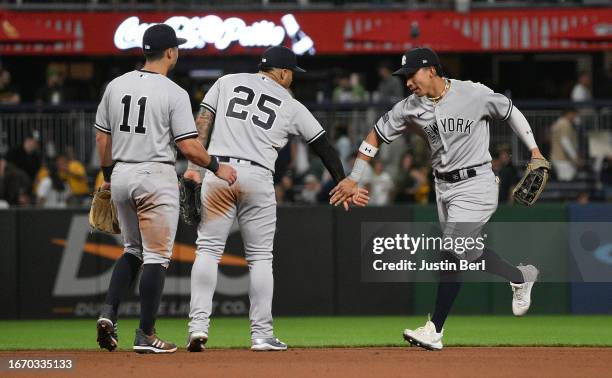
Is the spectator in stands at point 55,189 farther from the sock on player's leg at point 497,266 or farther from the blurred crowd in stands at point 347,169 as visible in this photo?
the sock on player's leg at point 497,266

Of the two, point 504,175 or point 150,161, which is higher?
point 150,161

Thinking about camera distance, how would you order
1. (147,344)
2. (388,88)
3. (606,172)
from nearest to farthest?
1. (147,344)
2. (606,172)
3. (388,88)

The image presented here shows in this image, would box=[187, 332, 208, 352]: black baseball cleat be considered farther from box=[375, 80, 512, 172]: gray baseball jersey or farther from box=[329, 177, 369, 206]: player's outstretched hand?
box=[375, 80, 512, 172]: gray baseball jersey

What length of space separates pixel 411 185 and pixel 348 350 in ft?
24.9

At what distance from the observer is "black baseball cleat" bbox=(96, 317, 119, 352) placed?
9438 millimetres

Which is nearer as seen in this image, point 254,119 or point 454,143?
point 254,119

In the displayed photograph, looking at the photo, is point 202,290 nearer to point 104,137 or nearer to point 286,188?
point 104,137

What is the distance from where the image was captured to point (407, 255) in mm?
15438

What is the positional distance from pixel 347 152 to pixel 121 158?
10.1 meters

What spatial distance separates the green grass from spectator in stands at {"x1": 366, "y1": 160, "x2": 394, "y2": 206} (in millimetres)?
2973

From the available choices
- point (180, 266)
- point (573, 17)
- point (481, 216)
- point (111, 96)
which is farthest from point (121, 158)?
point (573, 17)

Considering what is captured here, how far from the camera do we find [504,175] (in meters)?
17.6

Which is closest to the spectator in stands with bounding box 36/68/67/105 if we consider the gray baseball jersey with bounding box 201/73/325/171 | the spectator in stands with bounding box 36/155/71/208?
the spectator in stands with bounding box 36/155/71/208

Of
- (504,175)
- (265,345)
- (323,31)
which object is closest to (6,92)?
(323,31)
